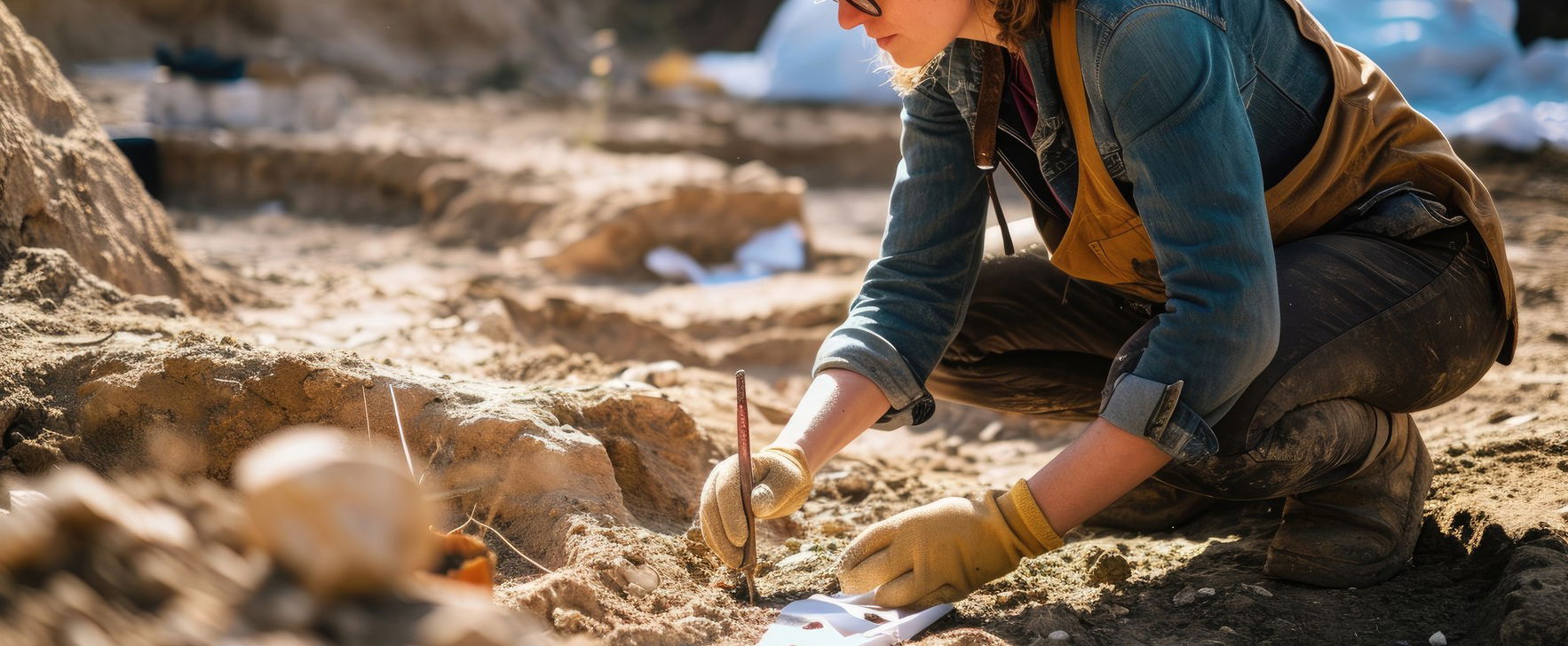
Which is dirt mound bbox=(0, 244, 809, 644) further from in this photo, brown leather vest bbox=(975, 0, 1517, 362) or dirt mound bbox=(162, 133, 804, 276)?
dirt mound bbox=(162, 133, 804, 276)

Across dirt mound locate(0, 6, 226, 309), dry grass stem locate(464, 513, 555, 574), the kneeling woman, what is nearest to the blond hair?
the kneeling woman

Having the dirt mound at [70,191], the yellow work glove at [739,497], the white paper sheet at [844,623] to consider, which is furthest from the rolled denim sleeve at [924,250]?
the dirt mound at [70,191]

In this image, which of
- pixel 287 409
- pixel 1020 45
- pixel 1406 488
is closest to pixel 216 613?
pixel 287 409

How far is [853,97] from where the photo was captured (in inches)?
387

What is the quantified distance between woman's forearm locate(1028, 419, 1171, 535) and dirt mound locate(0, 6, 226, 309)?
2.01 metres

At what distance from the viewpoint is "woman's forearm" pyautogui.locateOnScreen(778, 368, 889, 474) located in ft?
6.04

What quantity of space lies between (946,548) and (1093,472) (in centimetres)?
23

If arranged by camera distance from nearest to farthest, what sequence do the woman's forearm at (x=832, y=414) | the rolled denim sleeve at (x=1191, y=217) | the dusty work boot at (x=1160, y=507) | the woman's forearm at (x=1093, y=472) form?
1. the rolled denim sleeve at (x=1191, y=217)
2. the woman's forearm at (x=1093, y=472)
3. the woman's forearm at (x=832, y=414)
4. the dusty work boot at (x=1160, y=507)

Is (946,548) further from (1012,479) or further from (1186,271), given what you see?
(1012,479)

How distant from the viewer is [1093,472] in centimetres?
162

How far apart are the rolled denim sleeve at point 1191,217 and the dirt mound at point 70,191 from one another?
2.09 metres

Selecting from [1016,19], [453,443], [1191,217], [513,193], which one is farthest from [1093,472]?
[513,193]

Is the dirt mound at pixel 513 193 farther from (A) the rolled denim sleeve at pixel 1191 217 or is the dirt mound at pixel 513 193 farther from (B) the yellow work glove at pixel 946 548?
(A) the rolled denim sleeve at pixel 1191 217

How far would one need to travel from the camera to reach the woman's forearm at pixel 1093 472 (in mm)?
1618
